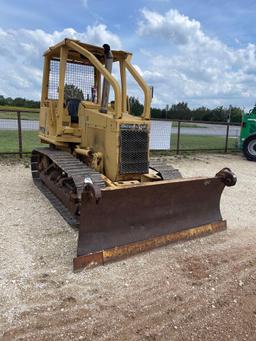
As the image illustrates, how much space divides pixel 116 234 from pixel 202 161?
8708 millimetres

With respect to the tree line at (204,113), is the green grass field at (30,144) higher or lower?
lower

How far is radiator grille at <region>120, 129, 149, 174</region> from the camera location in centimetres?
508

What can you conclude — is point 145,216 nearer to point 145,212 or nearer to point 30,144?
point 145,212

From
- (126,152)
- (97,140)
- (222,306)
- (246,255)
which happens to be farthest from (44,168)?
(222,306)

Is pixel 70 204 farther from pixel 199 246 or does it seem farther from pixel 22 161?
pixel 22 161

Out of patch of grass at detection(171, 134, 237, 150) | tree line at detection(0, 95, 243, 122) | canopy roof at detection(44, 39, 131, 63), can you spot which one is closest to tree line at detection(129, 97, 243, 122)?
tree line at detection(0, 95, 243, 122)

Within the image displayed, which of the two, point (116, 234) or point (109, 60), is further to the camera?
point (109, 60)

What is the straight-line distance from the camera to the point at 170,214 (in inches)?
186

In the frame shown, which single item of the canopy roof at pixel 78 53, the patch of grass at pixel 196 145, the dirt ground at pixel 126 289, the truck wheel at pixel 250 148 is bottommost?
the dirt ground at pixel 126 289

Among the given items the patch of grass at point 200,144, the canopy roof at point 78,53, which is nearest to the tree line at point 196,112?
the patch of grass at point 200,144

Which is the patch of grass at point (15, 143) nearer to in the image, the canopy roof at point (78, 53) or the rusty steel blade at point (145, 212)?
the canopy roof at point (78, 53)

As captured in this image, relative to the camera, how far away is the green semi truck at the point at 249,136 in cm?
1343

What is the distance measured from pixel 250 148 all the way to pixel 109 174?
9.73 meters

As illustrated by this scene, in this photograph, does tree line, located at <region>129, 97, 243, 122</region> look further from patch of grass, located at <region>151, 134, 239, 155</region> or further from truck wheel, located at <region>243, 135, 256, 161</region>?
truck wheel, located at <region>243, 135, 256, 161</region>
